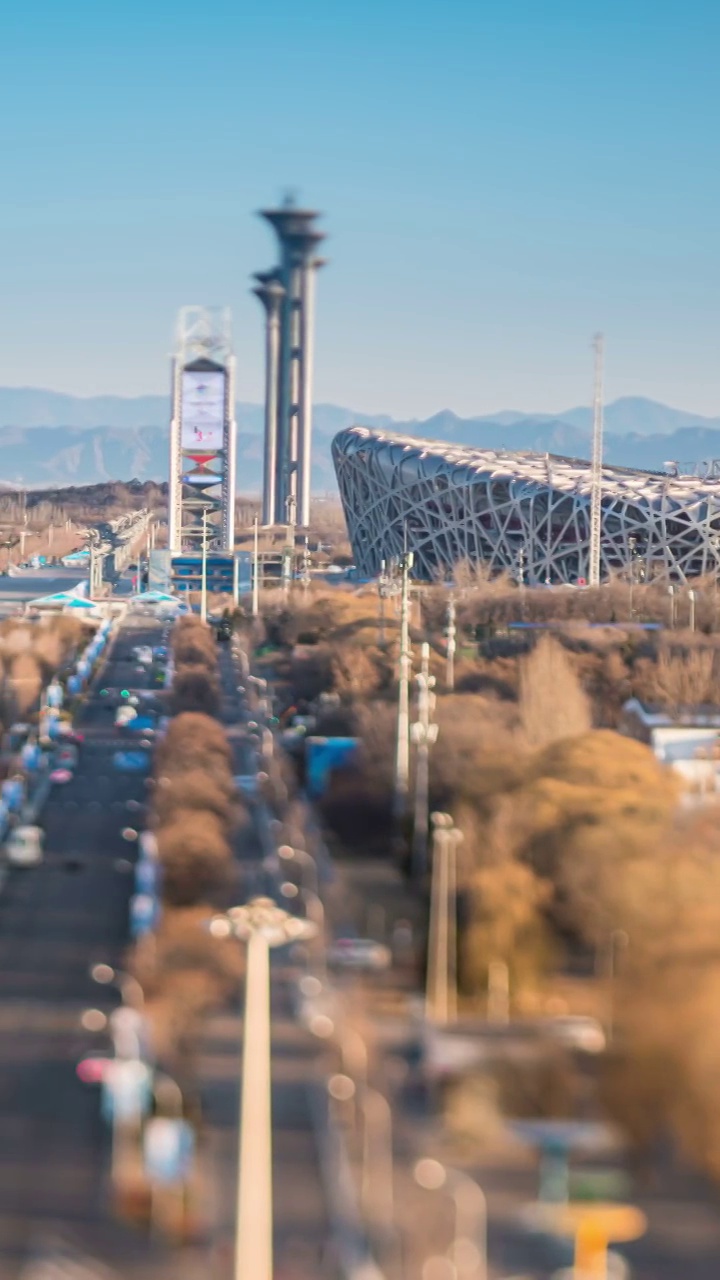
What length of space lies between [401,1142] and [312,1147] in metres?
0.79

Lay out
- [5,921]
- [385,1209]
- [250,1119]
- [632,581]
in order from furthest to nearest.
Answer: [632,581] → [5,921] → [385,1209] → [250,1119]

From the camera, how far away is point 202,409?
10262 cm

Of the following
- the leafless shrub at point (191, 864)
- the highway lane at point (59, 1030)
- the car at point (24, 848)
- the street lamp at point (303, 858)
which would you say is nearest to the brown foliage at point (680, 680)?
the highway lane at point (59, 1030)

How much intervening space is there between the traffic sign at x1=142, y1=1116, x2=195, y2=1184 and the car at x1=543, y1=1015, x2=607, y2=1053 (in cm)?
445

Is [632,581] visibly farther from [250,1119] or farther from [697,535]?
[250,1119]

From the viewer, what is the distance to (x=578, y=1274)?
50.3 ft

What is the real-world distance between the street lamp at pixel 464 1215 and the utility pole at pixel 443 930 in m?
3.89

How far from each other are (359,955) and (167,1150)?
700 centimetres

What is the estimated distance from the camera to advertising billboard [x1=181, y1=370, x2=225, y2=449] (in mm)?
102000

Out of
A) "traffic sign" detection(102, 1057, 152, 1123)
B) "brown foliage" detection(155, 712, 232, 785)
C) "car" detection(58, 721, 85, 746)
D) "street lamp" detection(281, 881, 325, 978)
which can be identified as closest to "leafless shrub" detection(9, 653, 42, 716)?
"car" detection(58, 721, 85, 746)

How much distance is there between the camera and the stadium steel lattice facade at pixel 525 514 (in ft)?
250

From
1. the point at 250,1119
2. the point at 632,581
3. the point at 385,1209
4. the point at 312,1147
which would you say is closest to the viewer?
the point at 250,1119

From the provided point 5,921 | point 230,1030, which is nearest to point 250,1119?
point 230,1030

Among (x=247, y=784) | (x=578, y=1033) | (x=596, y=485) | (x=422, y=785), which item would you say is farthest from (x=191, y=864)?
(x=596, y=485)
